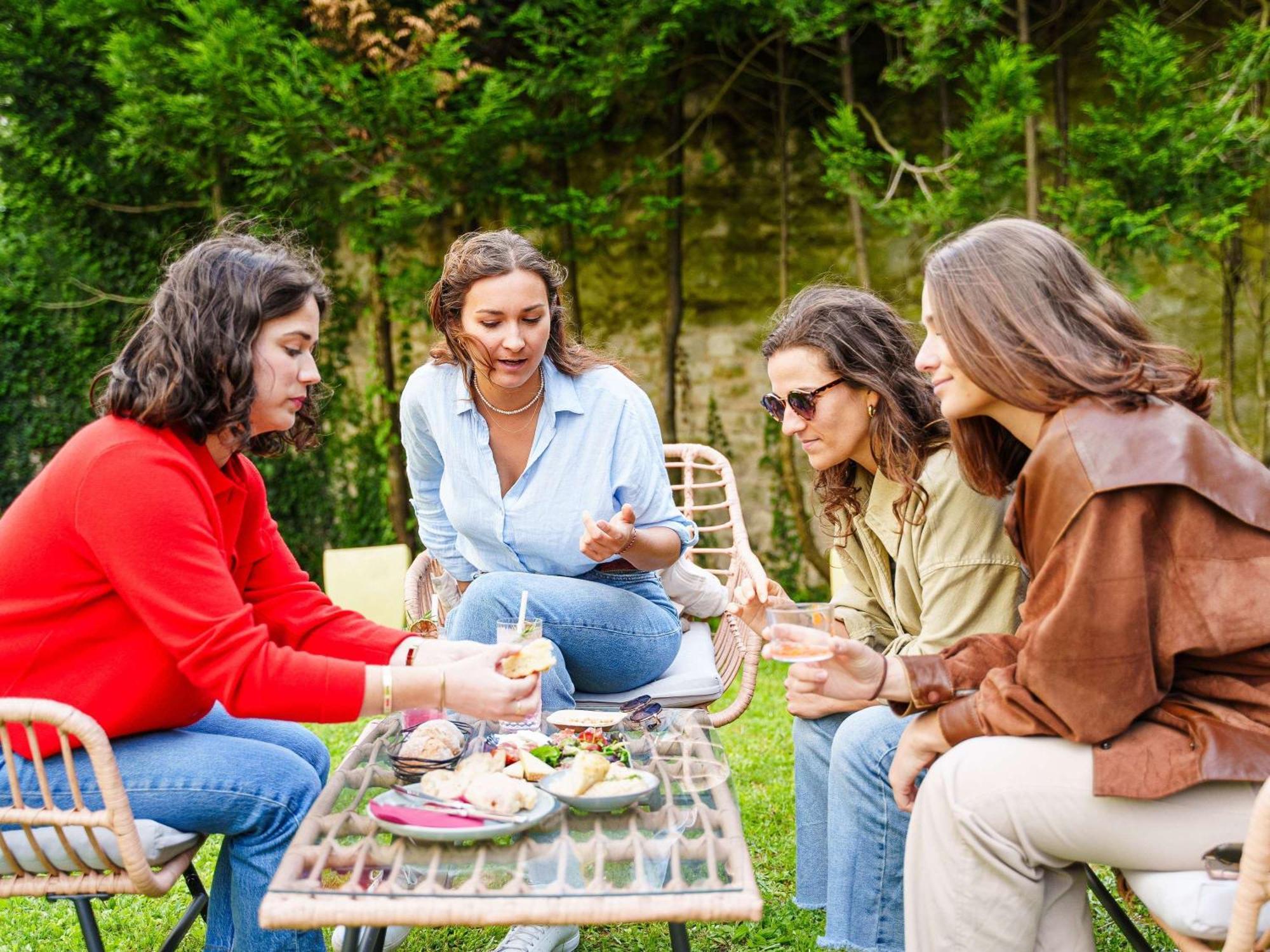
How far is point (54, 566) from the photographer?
6.56 ft

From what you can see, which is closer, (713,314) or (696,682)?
(696,682)

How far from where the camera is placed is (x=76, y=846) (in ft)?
6.26

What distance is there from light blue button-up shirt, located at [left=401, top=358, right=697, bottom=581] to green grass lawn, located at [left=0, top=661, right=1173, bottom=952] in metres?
0.94

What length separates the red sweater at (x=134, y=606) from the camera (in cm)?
193

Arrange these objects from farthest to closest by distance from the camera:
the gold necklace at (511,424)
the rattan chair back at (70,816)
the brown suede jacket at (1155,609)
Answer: the gold necklace at (511,424), the rattan chair back at (70,816), the brown suede jacket at (1155,609)

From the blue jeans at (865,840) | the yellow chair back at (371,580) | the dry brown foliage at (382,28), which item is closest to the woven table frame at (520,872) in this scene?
the blue jeans at (865,840)

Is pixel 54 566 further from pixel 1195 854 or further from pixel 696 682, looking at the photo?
pixel 1195 854

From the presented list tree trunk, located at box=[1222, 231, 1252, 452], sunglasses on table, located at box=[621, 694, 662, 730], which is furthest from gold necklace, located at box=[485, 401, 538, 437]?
tree trunk, located at box=[1222, 231, 1252, 452]

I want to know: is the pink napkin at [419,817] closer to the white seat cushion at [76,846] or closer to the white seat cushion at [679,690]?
the white seat cushion at [76,846]

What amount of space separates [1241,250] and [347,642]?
5.36 m

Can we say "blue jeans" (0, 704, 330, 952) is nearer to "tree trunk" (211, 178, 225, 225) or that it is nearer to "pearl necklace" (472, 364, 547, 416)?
"pearl necklace" (472, 364, 547, 416)

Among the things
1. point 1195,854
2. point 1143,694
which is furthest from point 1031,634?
point 1195,854

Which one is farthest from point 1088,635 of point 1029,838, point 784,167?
point 784,167

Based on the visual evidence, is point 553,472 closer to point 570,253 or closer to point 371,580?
point 371,580
